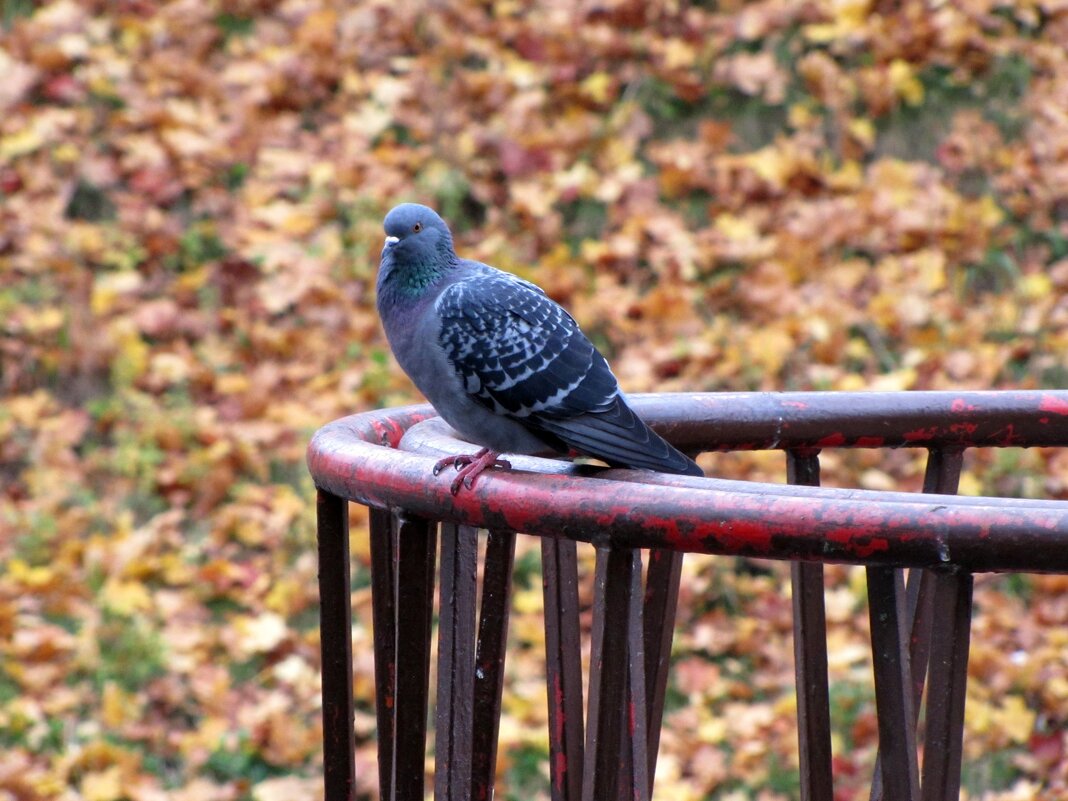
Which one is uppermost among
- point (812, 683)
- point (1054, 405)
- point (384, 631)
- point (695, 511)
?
point (695, 511)

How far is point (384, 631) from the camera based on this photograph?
1924mm

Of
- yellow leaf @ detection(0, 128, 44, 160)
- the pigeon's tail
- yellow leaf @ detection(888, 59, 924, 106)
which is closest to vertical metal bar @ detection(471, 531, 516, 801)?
the pigeon's tail

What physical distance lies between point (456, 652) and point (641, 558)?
293 mm

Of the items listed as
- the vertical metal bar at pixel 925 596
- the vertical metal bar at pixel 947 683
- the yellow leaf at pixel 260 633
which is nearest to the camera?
the vertical metal bar at pixel 947 683

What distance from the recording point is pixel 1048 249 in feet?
17.8

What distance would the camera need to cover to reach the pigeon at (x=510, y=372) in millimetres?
2164

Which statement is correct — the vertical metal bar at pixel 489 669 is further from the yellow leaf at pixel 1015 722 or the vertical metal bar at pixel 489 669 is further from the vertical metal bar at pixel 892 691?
the yellow leaf at pixel 1015 722

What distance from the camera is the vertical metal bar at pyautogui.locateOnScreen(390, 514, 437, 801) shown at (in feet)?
5.68

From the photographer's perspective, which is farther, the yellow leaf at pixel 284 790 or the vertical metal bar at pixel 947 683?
the yellow leaf at pixel 284 790

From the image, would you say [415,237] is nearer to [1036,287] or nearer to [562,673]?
[562,673]

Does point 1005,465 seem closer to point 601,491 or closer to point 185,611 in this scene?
point 185,611

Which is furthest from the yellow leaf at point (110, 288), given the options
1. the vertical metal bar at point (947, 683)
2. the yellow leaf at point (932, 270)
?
the vertical metal bar at point (947, 683)

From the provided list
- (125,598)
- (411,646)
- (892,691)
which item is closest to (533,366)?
(411,646)

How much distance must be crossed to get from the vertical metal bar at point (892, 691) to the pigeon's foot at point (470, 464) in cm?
48
